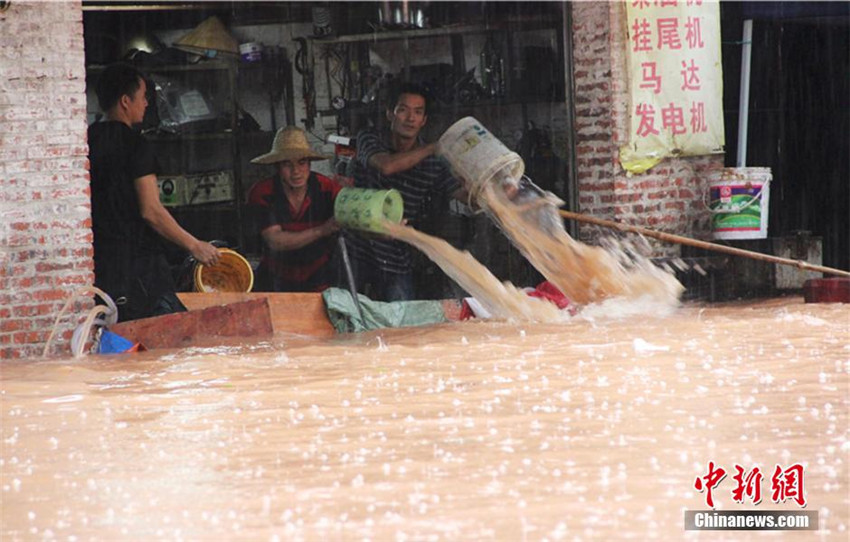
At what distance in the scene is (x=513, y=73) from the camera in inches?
411

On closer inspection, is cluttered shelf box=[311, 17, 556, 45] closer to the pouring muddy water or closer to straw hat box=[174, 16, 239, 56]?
straw hat box=[174, 16, 239, 56]

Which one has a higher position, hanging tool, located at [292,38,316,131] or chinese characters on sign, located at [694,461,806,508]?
hanging tool, located at [292,38,316,131]

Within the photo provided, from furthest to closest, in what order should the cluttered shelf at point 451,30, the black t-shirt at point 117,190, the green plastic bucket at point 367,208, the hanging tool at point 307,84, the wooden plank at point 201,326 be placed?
the hanging tool at point 307,84
the cluttered shelf at point 451,30
the green plastic bucket at point 367,208
the black t-shirt at point 117,190
the wooden plank at point 201,326

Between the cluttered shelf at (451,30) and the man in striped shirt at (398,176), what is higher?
the cluttered shelf at (451,30)

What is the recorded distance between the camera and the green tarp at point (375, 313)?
8188mm

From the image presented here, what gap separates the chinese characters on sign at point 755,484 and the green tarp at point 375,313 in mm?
4698

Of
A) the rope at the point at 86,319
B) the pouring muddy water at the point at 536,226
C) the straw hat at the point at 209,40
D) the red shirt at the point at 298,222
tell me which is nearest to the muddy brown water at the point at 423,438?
the rope at the point at 86,319

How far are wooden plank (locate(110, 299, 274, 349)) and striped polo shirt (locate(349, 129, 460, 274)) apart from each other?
162 cm

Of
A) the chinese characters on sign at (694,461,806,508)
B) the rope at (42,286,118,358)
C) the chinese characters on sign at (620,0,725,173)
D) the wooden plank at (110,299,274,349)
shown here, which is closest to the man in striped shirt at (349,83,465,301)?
the chinese characters on sign at (620,0,725,173)

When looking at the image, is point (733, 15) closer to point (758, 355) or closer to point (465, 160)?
point (465, 160)

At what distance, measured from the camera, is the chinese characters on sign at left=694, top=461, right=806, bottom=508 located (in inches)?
133

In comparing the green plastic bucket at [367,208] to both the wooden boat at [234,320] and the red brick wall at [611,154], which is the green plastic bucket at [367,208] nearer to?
the wooden boat at [234,320]

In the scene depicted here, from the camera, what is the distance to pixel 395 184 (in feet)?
31.3

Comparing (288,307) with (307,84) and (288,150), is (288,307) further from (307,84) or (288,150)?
(307,84)
